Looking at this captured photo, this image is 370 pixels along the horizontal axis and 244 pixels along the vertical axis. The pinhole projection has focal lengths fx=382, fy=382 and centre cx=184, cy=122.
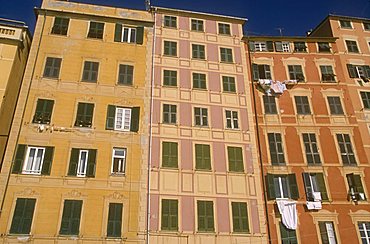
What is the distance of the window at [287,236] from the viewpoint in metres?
26.7

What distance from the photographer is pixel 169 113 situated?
29703 mm

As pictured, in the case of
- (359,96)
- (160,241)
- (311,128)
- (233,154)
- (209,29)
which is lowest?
(160,241)

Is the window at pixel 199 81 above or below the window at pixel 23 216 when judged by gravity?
above

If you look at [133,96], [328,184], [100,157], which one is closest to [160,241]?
[100,157]

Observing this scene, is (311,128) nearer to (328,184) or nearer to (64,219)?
(328,184)

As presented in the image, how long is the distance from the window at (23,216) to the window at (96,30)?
1422 cm

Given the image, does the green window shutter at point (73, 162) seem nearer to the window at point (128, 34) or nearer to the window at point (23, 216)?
the window at point (23, 216)

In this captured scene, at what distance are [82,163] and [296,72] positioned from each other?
1996cm

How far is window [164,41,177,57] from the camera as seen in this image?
3259cm

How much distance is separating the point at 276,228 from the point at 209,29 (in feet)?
60.4

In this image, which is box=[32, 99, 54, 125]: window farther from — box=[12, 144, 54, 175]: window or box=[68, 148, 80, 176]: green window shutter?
box=[68, 148, 80, 176]: green window shutter

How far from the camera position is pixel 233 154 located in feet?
95.5

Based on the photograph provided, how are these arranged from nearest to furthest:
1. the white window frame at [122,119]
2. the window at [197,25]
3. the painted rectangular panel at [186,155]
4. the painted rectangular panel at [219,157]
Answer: the painted rectangular panel at [186,155]
the white window frame at [122,119]
the painted rectangular panel at [219,157]
the window at [197,25]

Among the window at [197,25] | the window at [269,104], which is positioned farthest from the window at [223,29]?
the window at [269,104]
